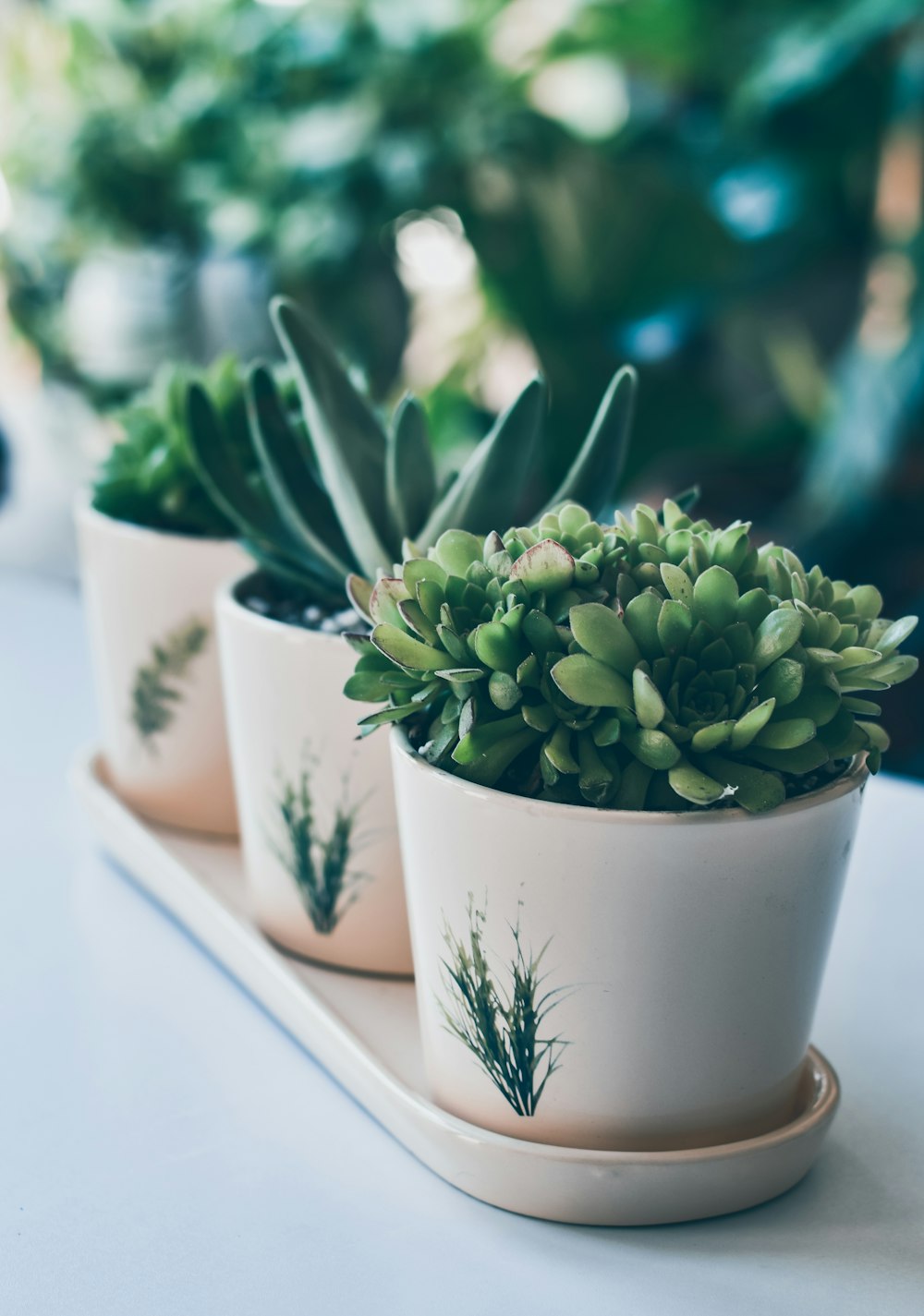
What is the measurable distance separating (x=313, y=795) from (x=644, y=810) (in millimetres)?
154

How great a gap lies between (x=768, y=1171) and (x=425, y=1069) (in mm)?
97

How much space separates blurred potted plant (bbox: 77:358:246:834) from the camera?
536mm

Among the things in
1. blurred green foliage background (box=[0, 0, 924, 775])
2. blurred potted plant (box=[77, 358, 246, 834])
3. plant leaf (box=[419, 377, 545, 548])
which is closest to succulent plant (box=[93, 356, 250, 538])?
blurred potted plant (box=[77, 358, 246, 834])

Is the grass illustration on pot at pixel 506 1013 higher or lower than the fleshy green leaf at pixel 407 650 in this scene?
lower

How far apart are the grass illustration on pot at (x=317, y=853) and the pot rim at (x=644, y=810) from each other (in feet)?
0.37

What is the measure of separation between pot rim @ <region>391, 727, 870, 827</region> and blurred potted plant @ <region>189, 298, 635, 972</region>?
107 mm

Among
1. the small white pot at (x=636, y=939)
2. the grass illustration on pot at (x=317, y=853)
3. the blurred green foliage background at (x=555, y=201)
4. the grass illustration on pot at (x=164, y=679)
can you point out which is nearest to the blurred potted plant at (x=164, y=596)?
the grass illustration on pot at (x=164, y=679)

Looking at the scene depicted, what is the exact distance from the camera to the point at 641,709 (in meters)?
0.31

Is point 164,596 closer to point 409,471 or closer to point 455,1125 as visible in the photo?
point 409,471

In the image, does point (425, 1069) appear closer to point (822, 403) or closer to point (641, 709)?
point (641, 709)

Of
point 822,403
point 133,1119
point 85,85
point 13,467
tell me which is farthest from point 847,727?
point 822,403

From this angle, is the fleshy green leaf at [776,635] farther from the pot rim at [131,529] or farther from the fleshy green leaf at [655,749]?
the pot rim at [131,529]

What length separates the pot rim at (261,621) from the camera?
433mm

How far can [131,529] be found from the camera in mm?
542
